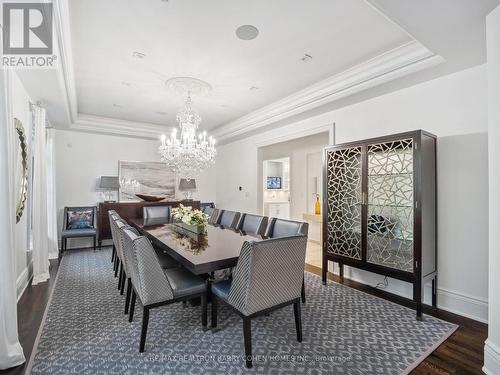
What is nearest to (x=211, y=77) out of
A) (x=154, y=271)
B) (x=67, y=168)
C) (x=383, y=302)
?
(x=154, y=271)

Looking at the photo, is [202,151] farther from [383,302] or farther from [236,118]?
[383,302]

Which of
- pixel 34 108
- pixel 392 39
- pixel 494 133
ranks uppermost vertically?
pixel 392 39

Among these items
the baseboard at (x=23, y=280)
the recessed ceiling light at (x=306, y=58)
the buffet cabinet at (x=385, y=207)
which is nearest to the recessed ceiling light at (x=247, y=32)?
the recessed ceiling light at (x=306, y=58)

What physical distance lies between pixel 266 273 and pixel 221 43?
7.59 feet

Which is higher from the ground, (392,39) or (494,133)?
(392,39)

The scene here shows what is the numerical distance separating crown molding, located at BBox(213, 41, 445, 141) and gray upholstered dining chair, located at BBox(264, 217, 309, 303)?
188 centimetres

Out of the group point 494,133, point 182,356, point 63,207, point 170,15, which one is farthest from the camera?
point 63,207

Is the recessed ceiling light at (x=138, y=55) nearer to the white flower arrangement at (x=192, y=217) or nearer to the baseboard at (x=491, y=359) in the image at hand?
the white flower arrangement at (x=192, y=217)

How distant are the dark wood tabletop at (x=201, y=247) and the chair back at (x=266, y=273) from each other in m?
0.21

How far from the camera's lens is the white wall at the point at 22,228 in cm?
296

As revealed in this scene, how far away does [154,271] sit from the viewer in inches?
77.9

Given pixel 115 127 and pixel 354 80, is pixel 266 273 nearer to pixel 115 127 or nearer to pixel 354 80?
pixel 354 80

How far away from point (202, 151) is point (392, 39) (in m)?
2.66

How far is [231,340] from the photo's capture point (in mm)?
2119
